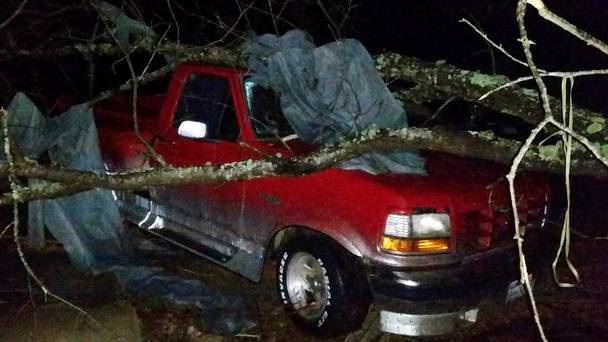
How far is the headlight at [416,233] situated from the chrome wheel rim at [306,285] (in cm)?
61

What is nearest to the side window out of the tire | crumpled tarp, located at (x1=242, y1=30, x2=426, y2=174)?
crumpled tarp, located at (x1=242, y1=30, x2=426, y2=174)

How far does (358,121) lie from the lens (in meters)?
4.72

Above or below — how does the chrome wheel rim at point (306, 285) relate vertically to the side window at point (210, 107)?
below

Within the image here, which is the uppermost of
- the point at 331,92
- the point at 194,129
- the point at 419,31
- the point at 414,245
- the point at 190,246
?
the point at 419,31

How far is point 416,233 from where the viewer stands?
421 centimetres

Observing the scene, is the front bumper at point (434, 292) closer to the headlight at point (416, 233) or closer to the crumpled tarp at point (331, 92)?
the headlight at point (416, 233)

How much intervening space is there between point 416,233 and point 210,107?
200 cm

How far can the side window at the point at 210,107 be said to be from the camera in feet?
17.0

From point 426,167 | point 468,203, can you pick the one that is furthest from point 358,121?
point 468,203

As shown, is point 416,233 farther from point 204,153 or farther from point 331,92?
point 204,153

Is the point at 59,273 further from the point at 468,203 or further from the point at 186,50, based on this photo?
the point at 468,203

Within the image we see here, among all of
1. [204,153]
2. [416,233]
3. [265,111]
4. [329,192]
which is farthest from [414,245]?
[204,153]

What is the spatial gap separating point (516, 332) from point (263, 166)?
2.16 m

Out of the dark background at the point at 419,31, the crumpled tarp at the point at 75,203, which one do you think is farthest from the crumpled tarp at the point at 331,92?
the dark background at the point at 419,31
